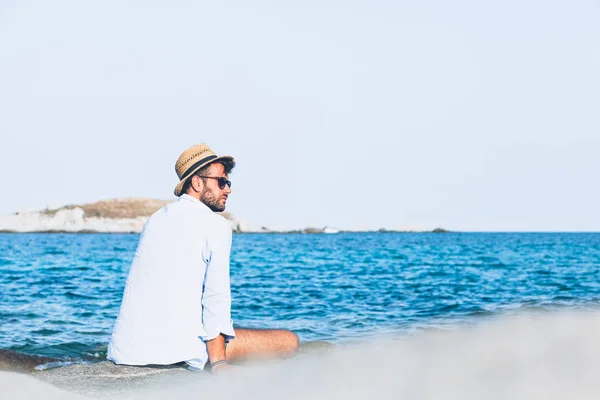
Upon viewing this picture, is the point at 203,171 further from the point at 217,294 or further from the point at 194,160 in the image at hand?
the point at 217,294

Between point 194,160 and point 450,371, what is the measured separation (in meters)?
2.61

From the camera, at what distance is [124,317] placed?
494cm

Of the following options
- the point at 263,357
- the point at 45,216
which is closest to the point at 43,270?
the point at 263,357

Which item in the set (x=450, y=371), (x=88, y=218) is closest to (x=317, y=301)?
(x=450, y=371)

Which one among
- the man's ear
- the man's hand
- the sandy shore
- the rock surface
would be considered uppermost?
the man's ear

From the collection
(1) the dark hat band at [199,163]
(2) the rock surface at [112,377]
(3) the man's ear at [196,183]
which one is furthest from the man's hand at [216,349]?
(1) the dark hat band at [199,163]

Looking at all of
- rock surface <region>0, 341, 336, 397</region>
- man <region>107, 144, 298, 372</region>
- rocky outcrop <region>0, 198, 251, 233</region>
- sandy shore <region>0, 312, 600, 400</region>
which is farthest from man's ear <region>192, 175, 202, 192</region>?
rocky outcrop <region>0, 198, 251, 233</region>

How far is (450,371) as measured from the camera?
9.95 feet

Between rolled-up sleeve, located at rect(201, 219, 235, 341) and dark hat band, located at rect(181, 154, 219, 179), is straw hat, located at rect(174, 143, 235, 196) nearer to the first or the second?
dark hat band, located at rect(181, 154, 219, 179)

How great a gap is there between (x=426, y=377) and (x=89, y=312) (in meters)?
14.3

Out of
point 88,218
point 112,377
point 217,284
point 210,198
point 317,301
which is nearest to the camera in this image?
point 217,284

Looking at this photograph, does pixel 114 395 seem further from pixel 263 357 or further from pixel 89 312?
pixel 89 312

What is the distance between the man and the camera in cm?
480

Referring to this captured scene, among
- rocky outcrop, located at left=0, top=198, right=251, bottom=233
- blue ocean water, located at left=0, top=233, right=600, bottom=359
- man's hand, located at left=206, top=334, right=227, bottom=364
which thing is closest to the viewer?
man's hand, located at left=206, top=334, right=227, bottom=364
